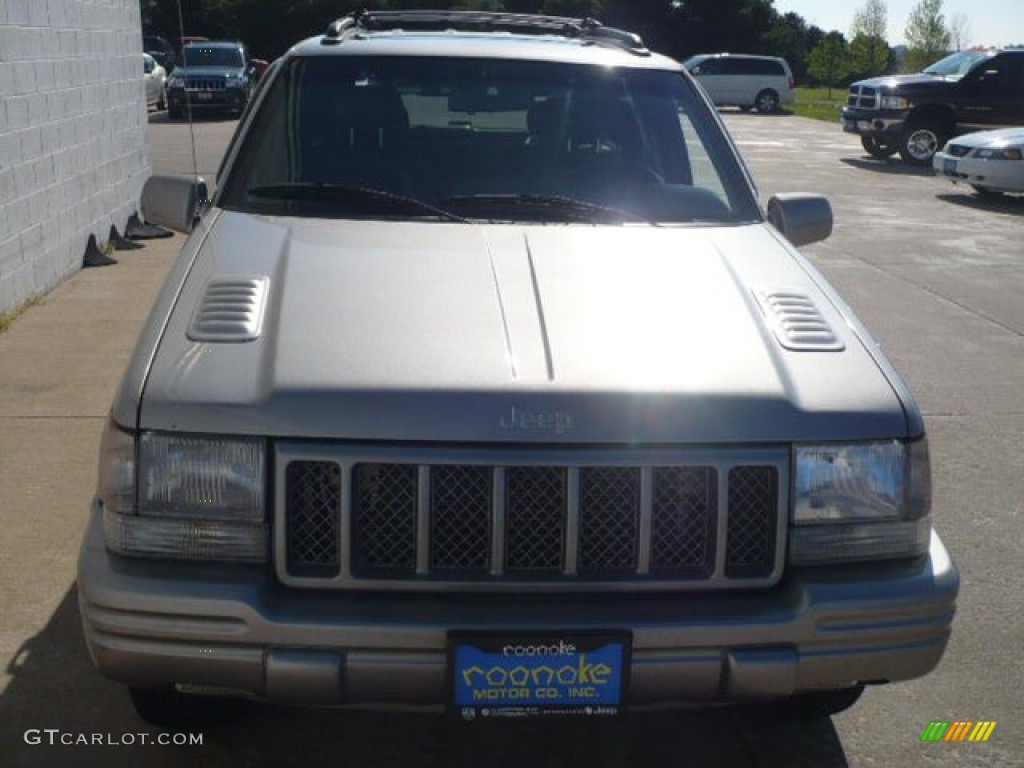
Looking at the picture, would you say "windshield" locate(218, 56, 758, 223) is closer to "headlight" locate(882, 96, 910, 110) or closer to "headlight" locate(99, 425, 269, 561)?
"headlight" locate(99, 425, 269, 561)

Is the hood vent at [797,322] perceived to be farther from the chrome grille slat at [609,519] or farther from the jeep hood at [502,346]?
the chrome grille slat at [609,519]

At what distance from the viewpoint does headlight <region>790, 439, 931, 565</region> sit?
10.4ft

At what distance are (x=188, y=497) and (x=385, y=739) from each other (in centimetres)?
104

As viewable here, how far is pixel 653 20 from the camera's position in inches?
2447

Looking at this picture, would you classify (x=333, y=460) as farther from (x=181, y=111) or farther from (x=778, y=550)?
(x=181, y=111)

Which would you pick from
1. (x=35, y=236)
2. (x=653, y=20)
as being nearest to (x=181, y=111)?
(x=35, y=236)

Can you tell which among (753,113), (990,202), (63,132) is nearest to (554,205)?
(63,132)

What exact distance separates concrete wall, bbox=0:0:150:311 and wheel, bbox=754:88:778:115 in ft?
98.6

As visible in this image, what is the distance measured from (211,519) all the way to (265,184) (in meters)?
1.67

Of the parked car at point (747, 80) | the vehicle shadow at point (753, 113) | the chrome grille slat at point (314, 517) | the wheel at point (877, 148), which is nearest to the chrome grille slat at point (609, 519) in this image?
the chrome grille slat at point (314, 517)

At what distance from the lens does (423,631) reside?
2961 millimetres

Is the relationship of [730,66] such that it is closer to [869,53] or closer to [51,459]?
[869,53]

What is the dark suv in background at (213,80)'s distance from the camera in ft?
91.4

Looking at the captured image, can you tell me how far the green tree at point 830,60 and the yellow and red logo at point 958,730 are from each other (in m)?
50.8
